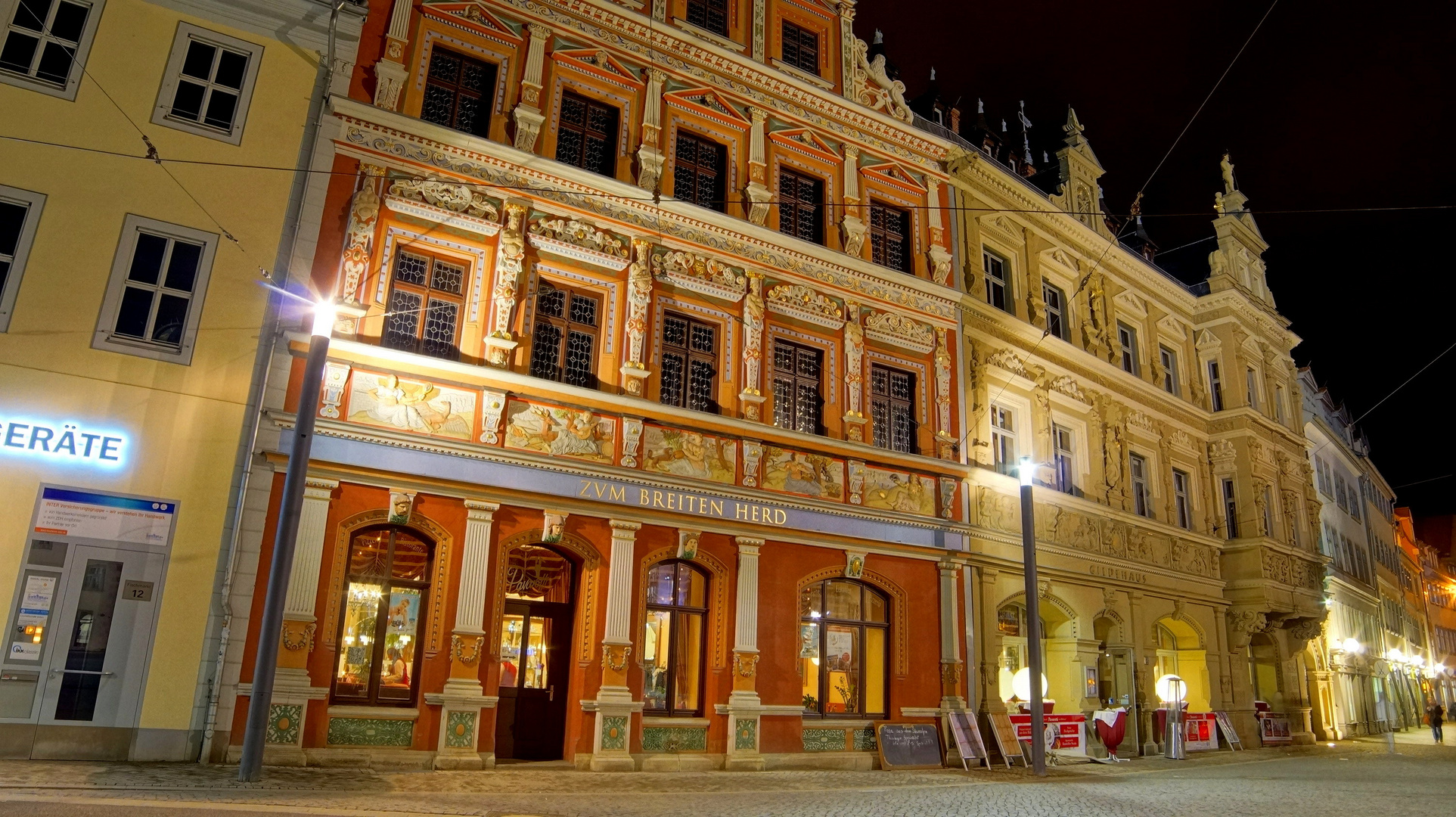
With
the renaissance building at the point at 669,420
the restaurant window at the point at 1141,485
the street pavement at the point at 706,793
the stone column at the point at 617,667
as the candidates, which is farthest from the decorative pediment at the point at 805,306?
the restaurant window at the point at 1141,485

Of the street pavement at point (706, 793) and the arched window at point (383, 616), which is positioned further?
the arched window at point (383, 616)

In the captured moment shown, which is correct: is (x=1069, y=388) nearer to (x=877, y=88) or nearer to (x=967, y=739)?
(x=877, y=88)

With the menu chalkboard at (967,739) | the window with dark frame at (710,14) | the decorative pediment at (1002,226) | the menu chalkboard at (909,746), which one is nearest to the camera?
the menu chalkboard at (909,746)

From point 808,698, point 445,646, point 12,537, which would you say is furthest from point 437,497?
point 808,698

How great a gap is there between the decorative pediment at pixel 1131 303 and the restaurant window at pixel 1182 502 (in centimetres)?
429

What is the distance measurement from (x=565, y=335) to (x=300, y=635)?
579 cm

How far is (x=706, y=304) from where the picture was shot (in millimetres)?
16641

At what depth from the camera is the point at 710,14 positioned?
18.6 metres

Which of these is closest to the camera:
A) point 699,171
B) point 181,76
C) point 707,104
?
point 181,76

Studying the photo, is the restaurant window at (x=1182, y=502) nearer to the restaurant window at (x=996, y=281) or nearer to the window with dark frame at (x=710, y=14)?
the restaurant window at (x=996, y=281)

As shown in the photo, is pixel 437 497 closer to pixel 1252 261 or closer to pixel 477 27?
pixel 477 27

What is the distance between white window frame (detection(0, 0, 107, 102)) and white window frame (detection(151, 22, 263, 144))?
0.92 metres

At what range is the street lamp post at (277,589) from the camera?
9.43m

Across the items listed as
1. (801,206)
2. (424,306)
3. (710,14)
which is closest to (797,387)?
(801,206)
